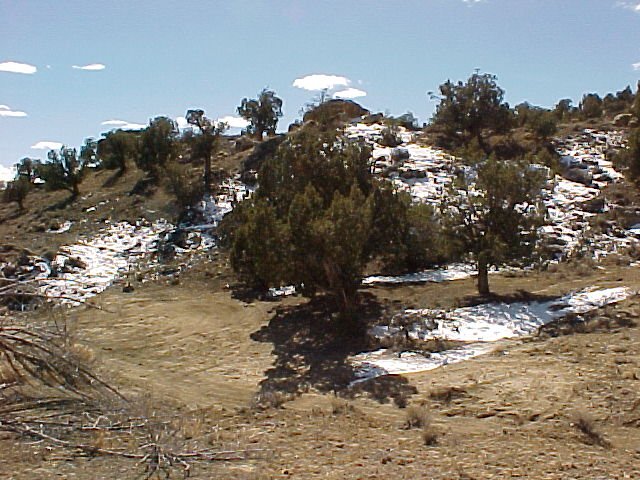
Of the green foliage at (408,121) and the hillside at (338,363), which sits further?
the green foliage at (408,121)

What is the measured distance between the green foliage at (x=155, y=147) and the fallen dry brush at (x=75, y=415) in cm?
3060

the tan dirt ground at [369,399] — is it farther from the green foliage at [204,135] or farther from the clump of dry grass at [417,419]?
the green foliage at [204,135]

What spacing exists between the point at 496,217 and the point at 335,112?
30.2 metres

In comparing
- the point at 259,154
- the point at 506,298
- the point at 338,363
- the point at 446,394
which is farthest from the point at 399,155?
the point at 446,394

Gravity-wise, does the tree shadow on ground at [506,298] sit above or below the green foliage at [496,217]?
below

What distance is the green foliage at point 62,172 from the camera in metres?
37.7

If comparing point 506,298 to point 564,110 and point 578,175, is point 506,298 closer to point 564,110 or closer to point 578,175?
point 578,175

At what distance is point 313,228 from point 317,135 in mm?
5853

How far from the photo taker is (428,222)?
21828 millimetres

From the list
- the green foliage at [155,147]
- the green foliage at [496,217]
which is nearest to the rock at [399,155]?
the green foliage at [155,147]

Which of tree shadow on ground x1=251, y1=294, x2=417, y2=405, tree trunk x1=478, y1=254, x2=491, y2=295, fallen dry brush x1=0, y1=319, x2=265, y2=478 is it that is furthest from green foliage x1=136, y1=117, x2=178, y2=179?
fallen dry brush x1=0, y1=319, x2=265, y2=478

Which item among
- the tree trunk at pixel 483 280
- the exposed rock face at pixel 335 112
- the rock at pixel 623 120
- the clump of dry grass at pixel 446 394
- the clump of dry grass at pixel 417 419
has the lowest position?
the clump of dry grass at pixel 446 394

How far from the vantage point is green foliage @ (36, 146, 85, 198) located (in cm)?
3769

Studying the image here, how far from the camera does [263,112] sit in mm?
46719
